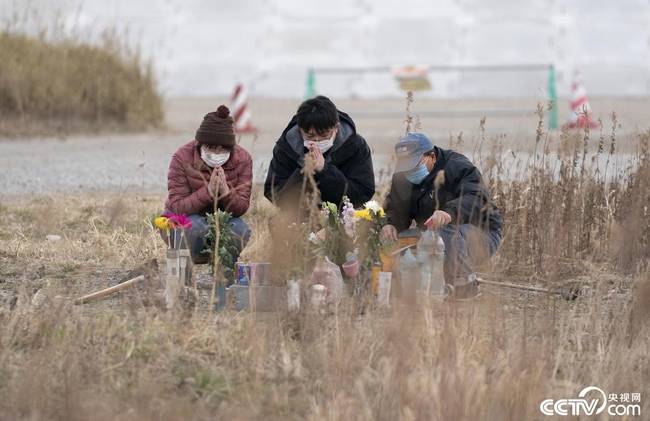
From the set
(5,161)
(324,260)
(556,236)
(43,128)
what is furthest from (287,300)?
(43,128)

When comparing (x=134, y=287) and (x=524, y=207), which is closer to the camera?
(x=134, y=287)

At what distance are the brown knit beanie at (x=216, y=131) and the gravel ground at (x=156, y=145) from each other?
1.49 meters

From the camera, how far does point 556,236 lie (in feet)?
20.7

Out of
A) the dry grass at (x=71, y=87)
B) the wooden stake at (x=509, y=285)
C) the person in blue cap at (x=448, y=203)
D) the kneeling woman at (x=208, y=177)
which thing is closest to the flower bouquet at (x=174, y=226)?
the kneeling woman at (x=208, y=177)

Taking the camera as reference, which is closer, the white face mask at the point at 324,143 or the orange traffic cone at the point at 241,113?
the white face mask at the point at 324,143

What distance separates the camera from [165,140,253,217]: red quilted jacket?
6383mm

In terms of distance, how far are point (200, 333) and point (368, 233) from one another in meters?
1.22

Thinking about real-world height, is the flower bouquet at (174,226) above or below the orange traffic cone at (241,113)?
above

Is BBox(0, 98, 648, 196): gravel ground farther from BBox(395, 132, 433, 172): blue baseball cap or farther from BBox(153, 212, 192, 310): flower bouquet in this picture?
BBox(153, 212, 192, 310): flower bouquet

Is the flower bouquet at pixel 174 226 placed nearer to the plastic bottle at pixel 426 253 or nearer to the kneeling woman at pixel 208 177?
the kneeling woman at pixel 208 177

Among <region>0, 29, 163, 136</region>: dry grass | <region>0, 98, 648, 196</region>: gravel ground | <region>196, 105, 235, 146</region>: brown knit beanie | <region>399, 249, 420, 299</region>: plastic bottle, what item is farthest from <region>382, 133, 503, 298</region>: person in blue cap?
<region>0, 29, 163, 136</region>: dry grass

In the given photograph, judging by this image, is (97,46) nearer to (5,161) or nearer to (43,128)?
(43,128)

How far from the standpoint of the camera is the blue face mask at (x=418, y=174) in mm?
6285

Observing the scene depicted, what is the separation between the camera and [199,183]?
6.41 m
